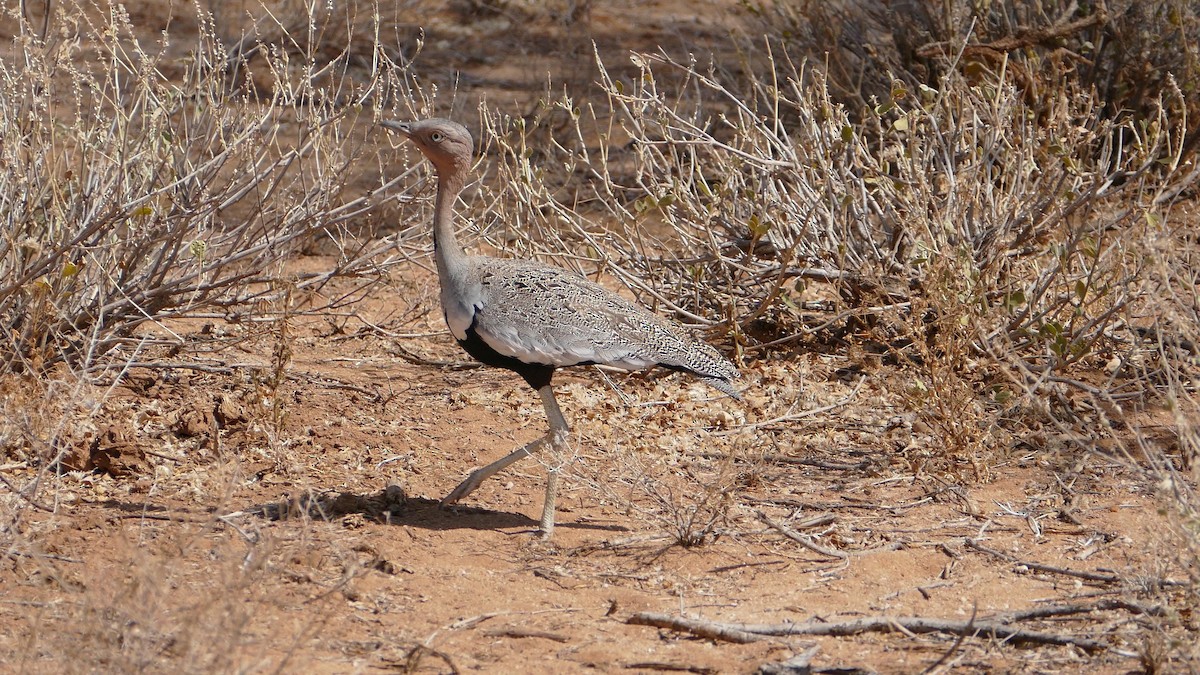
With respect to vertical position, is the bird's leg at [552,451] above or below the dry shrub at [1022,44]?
below

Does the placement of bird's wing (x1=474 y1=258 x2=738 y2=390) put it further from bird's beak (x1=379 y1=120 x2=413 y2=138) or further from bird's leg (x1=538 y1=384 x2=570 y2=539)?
bird's beak (x1=379 y1=120 x2=413 y2=138)

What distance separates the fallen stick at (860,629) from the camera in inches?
165

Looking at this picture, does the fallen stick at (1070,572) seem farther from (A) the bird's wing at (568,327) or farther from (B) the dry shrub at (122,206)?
(B) the dry shrub at (122,206)

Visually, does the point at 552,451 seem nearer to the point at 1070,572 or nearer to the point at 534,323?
the point at 534,323

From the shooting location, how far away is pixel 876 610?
4520 millimetres

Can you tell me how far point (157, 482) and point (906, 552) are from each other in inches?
116

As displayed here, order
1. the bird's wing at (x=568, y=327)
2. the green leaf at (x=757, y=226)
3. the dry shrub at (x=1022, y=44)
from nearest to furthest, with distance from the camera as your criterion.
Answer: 1. the bird's wing at (x=568, y=327)
2. the green leaf at (x=757, y=226)
3. the dry shrub at (x=1022, y=44)

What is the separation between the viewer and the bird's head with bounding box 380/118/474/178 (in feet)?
17.9

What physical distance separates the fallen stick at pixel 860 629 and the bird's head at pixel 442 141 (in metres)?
2.08

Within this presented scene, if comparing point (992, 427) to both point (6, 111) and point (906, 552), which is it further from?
point (6, 111)

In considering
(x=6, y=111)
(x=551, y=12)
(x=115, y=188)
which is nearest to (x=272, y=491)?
(x=115, y=188)

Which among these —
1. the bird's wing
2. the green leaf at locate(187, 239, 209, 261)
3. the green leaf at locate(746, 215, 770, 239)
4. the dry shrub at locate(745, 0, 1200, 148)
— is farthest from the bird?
the dry shrub at locate(745, 0, 1200, 148)

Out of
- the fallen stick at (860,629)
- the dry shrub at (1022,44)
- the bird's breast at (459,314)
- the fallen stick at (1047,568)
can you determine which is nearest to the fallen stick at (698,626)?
the fallen stick at (860,629)

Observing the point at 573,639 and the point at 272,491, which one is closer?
the point at 573,639
